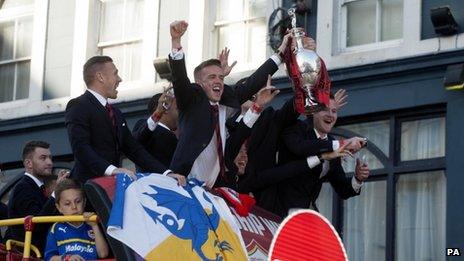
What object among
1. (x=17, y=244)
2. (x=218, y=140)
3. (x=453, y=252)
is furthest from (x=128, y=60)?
(x=17, y=244)

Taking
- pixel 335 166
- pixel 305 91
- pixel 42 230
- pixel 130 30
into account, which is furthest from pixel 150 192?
pixel 130 30

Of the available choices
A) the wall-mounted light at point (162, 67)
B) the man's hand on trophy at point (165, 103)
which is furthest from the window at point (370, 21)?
the man's hand on trophy at point (165, 103)

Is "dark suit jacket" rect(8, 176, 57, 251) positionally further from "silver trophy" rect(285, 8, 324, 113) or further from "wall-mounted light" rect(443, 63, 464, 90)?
"wall-mounted light" rect(443, 63, 464, 90)

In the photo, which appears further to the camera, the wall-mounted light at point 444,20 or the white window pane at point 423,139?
the white window pane at point 423,139

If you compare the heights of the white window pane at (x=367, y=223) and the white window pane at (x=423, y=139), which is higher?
the white window pane at (x=423, y=139)

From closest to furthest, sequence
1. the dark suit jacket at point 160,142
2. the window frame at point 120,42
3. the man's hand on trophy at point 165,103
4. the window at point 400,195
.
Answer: the dark suit jacket at point 160,142
the man's hand on trophy at point 165,103
the window at point 400,195
the window frame at point 120,42

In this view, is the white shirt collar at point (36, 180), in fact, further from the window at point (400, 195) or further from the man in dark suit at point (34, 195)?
the window at point (400, 195)

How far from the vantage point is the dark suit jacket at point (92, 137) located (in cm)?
1143

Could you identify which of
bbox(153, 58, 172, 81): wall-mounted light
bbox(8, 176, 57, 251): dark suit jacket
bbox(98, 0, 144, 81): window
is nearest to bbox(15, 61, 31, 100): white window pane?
bbox(98, 0, 144, 81): window

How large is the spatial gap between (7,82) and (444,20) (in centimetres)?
806

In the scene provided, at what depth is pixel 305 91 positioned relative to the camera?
12289 mm

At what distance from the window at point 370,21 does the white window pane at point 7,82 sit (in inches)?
240

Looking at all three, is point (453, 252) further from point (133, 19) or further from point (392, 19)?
point (133, 19)

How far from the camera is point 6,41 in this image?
22.4 meters
